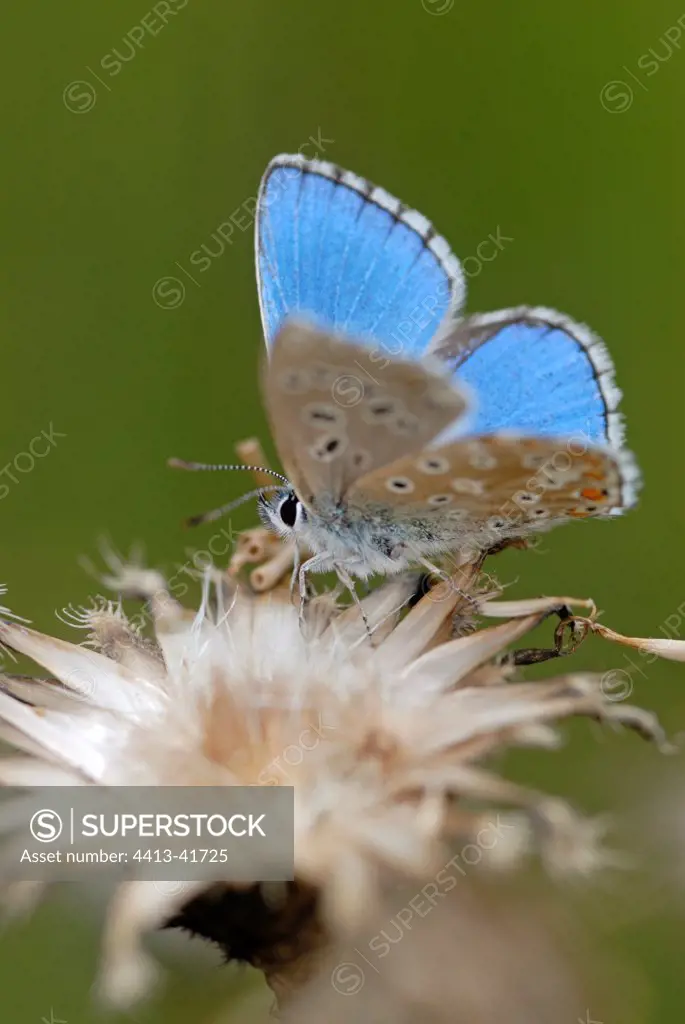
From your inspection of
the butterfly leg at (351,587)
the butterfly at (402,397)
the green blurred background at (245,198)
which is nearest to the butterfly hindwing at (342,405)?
the butterfly at (402,397)

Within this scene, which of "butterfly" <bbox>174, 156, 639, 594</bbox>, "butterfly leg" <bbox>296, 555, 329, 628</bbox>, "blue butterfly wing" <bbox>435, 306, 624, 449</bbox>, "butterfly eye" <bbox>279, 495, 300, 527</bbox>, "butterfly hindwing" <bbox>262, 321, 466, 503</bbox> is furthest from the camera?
"butterfly eye" <bbox>279, 495, 300, 527</bbox>

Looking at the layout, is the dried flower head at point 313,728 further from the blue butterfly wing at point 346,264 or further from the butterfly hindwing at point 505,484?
the blue butterfly wing at point 346,264

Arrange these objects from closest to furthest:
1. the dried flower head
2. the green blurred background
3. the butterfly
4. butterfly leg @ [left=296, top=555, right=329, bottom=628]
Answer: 1. the dried flower head
2. the butterfly
3. butterfly leg @ [left=296, top=555, right=329, bottom=628]
4. the green blurred background

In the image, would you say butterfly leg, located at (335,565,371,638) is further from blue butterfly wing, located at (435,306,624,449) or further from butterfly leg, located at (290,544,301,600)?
blue butterfly wing, located at (435,306,624,449)

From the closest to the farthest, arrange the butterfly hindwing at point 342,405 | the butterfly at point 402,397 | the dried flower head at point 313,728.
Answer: the dried flower head at point 313,728
the butterfly hindwing at point 342,405
the butterfly at point 402,397

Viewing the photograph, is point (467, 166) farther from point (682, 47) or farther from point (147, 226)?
point (147, 226)

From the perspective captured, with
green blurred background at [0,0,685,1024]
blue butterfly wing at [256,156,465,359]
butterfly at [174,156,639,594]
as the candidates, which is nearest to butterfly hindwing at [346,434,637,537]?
butterfly at [174,156,639,594]
